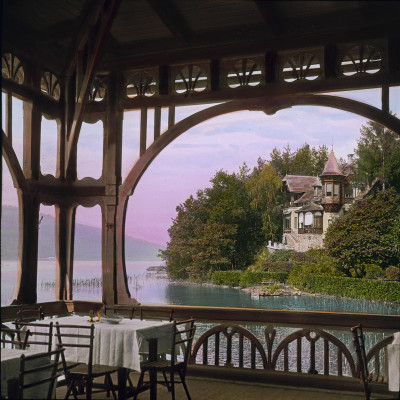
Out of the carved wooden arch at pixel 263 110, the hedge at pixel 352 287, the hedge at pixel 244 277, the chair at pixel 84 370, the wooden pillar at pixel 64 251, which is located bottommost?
the hedge at pixel 352 287

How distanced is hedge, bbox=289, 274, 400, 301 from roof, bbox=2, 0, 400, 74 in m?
25.4

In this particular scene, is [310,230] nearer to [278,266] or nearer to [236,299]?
[278,266]

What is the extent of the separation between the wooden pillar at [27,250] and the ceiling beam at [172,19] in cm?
234

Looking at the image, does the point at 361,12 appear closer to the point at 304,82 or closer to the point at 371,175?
the point at 304,82

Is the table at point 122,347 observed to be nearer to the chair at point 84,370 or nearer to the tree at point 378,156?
the chair at point 84,370

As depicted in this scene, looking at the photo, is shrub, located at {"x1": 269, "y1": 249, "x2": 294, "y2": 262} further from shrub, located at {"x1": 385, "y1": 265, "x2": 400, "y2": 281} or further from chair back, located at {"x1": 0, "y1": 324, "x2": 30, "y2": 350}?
chair back, located at {"x1": 0, "y1": 324, "x2": 30, "y2": 350}

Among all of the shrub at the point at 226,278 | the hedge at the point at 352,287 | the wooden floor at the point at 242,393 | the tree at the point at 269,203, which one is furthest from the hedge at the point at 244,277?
the wooden floor at the point at 242,393

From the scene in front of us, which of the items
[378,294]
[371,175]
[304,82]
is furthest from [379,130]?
[304,82]

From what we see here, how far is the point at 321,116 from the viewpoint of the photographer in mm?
39406

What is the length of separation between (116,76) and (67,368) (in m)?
3.59

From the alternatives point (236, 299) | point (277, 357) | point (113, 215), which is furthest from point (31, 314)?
point (236, 299)

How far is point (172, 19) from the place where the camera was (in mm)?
5977

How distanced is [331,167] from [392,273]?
6.37 metres

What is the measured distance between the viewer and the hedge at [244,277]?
30.7 m
